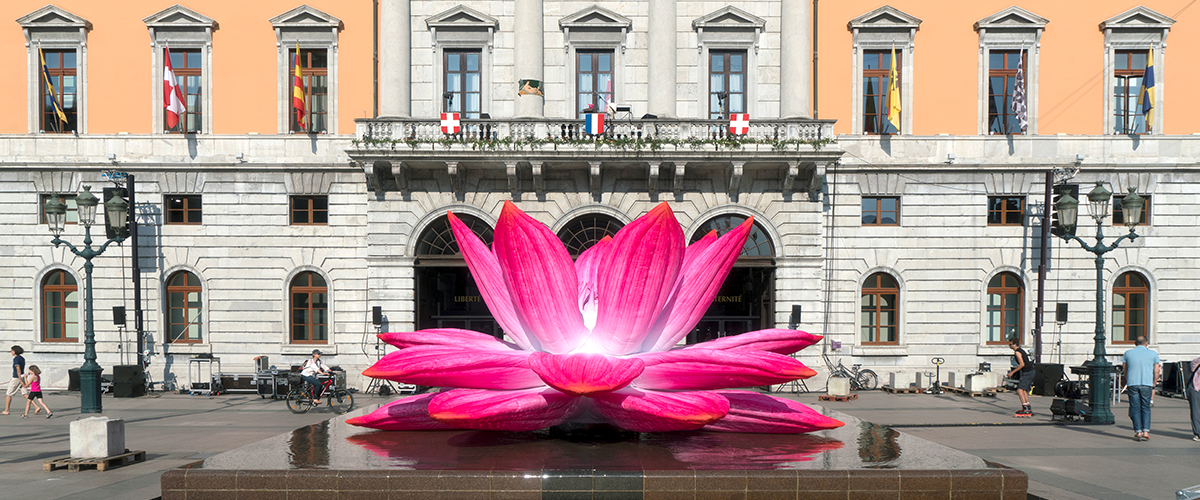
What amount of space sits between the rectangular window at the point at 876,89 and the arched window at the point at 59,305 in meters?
27.6

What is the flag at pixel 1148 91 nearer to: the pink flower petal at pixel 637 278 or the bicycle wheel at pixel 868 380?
the bicycle wheel at pixel 868 380

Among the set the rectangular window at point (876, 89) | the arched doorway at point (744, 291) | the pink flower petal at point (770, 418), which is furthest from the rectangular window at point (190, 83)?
the pink flower petal at point (770, 418)

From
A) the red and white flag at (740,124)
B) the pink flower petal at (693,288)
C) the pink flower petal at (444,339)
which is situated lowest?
the pink flower petal at (444,339)

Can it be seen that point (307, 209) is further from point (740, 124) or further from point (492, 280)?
point (492, 280)

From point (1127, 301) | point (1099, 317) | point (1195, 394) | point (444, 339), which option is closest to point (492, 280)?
point (444, 339)

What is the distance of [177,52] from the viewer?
25922mm

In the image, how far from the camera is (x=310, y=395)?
20.1 metres

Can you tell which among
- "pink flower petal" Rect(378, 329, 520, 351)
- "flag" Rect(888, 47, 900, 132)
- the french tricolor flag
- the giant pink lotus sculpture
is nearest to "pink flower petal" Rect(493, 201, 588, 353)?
the giant pink lotus sculpture

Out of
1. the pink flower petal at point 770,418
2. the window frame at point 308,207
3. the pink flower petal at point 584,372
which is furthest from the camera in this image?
the window frame at point 308,207

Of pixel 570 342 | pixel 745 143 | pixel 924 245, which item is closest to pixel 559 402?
pixel 570 342

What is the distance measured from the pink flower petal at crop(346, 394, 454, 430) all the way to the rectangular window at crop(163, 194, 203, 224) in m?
19.9

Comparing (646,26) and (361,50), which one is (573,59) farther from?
(361,50)

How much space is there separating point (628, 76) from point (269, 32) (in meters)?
12.4

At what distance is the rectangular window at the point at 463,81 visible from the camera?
84.0ft
